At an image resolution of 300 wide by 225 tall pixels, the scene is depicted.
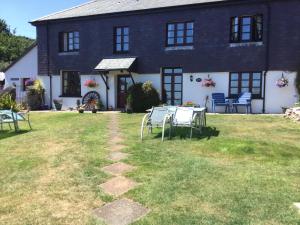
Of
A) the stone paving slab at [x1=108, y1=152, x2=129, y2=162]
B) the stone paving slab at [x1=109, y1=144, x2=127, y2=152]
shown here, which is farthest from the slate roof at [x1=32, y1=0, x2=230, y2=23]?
the stone paving slab at [x1=108, y1=152, x2=129, y2=162]

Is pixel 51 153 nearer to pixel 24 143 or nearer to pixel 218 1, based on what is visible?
pixel 24 143

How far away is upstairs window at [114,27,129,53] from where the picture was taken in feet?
66.4

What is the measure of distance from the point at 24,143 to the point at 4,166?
229 centimetres

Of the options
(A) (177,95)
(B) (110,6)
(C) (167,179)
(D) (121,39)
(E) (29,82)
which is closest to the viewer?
(C) (167,179)

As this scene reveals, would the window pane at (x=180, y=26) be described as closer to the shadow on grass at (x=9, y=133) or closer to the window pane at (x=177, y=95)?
the window pane at (x=177, y=95)

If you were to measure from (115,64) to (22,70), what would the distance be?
825 cm

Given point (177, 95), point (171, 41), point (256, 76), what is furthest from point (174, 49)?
point (256, 76)

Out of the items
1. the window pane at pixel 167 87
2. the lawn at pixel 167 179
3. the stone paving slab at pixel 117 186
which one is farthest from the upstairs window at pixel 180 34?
the stone paving slab at pixel 117 186

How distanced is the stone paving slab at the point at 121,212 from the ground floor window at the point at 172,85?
1443 cm

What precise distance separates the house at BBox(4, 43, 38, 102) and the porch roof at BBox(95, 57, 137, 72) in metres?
6.12

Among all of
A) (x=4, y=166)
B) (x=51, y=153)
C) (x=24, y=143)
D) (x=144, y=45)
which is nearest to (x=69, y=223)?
(x=4, y=166)

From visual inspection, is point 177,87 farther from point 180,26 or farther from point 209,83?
point 180,26

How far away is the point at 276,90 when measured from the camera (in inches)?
656

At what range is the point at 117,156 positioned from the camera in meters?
7.11
